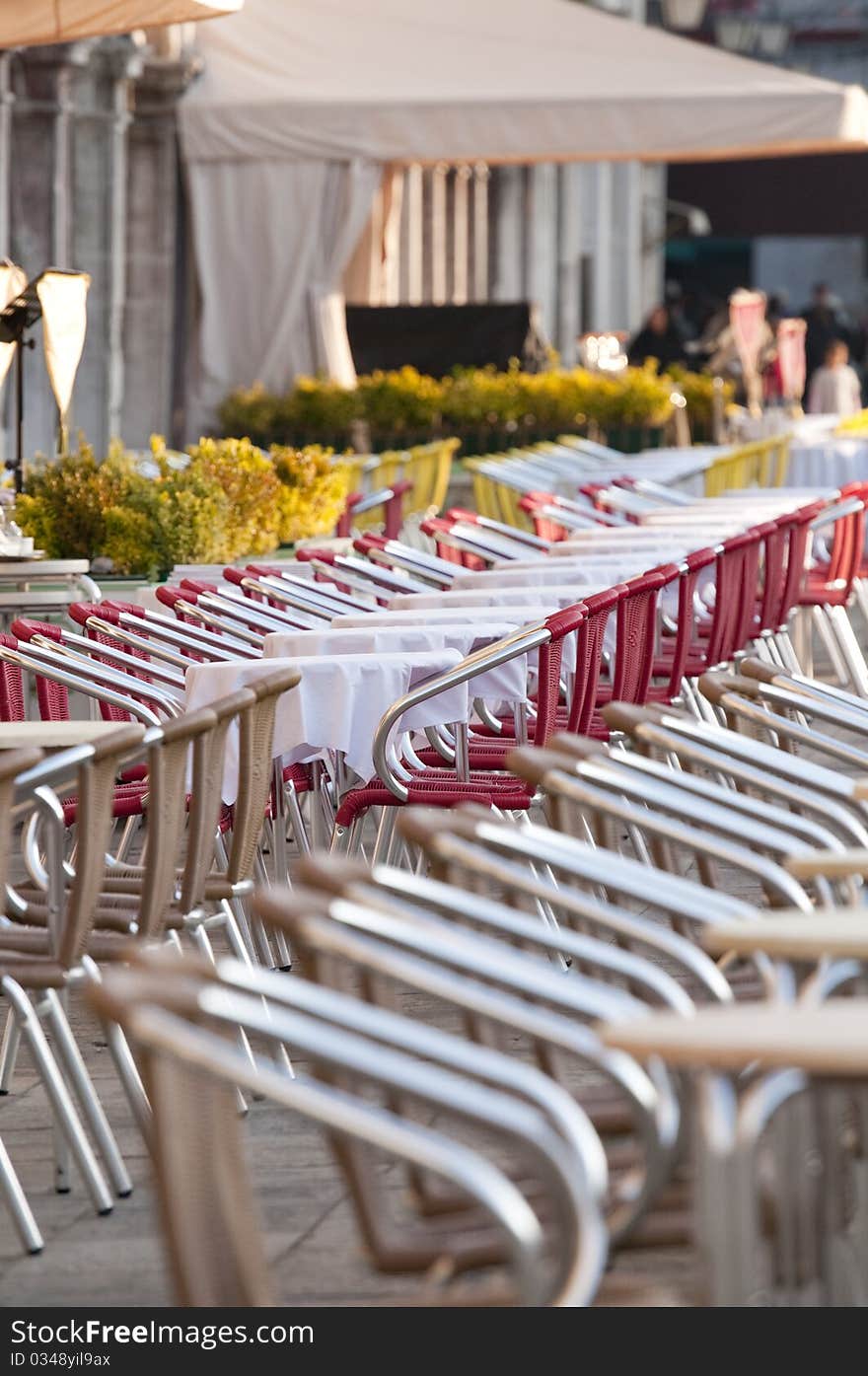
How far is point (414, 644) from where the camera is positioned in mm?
6457

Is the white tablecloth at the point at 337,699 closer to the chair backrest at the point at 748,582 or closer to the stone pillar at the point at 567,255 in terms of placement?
the chair backrest at the point at 748,582

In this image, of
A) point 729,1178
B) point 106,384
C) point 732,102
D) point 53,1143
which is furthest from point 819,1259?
point 106,384

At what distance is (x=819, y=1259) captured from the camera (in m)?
3.00

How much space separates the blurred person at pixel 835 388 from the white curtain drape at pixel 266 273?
7419 mm

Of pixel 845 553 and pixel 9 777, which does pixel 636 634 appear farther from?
pixel 845 553

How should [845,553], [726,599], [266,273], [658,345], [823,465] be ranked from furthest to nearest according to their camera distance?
[658,345]
[266,273]
[823,465]
[845,553]
[726,599]

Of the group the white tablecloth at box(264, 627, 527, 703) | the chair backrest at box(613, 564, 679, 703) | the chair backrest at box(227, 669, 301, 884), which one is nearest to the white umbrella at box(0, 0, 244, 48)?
the chair backrest at box(613, 564, 679, 703)

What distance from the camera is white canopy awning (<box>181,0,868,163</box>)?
14969 mm

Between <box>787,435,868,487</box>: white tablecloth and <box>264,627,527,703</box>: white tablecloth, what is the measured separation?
1020 cm

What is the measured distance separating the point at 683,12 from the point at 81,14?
67.5ft

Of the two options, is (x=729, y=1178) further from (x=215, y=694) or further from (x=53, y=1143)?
(x=215, y=694)

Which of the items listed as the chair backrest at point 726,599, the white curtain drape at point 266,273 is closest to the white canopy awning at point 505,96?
the white curtain drape at point 266,273

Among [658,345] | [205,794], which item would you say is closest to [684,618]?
[205,794]

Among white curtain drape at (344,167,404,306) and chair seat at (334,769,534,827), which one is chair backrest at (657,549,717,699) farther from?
white curtain drape at (344,167,404,306)
